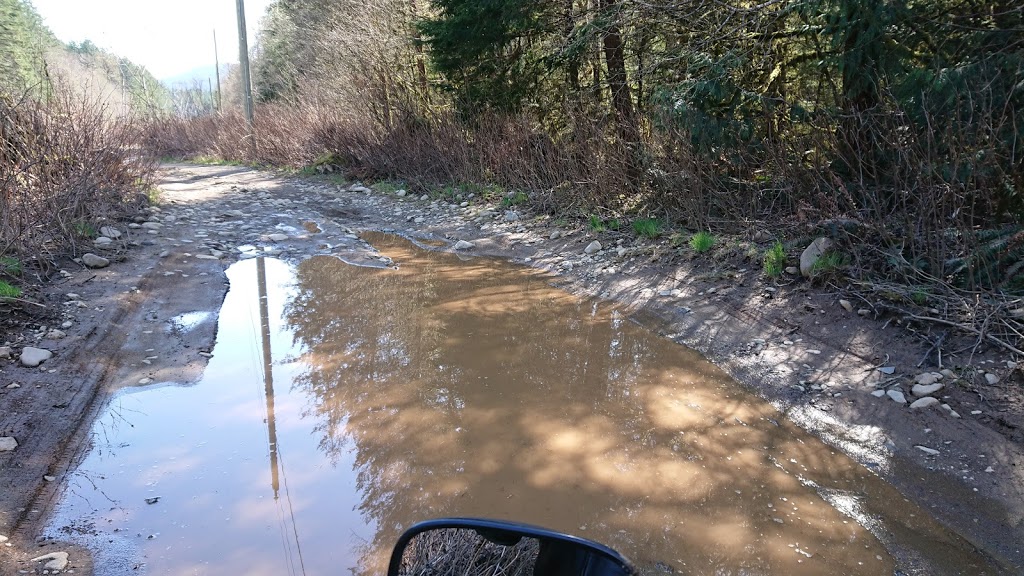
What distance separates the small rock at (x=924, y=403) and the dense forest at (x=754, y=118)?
3.64 ft

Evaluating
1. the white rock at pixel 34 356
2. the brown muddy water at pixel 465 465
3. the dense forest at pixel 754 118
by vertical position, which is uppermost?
the dense forest at pixel 754 118

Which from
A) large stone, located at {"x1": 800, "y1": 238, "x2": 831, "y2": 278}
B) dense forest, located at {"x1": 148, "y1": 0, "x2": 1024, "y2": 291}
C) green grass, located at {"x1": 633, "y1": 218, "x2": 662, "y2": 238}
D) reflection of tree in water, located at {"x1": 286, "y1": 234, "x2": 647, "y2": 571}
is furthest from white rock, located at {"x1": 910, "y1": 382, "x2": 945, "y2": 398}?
green grass, located at {"x1": 633, "y1": 218, "x2": 662, "y2": 238}

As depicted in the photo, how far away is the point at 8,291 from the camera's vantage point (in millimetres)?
4832

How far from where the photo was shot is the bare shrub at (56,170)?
5.67 meters

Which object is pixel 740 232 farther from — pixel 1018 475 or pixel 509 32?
pixel 509 32

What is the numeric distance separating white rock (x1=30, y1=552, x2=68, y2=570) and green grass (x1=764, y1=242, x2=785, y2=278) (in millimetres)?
5275

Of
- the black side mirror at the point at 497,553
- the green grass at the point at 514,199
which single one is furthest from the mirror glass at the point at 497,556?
the green grass at the point at 514,199

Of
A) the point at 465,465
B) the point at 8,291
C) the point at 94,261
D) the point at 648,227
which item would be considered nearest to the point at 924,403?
the point at 465,465

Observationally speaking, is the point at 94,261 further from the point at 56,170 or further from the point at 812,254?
the point at 812,254

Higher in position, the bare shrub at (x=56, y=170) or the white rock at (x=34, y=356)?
the bare shrub at (x=56, y=170)

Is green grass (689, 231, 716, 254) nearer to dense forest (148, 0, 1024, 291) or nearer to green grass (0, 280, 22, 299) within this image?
dense forest (148, 0, 1024, 291)

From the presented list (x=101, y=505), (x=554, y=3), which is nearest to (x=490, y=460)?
(x=101, y=505)

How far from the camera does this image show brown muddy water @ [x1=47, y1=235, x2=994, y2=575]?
8.93ft

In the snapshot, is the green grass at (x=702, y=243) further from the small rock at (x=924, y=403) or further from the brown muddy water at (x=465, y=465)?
the small rock at (x=924, y=403)
